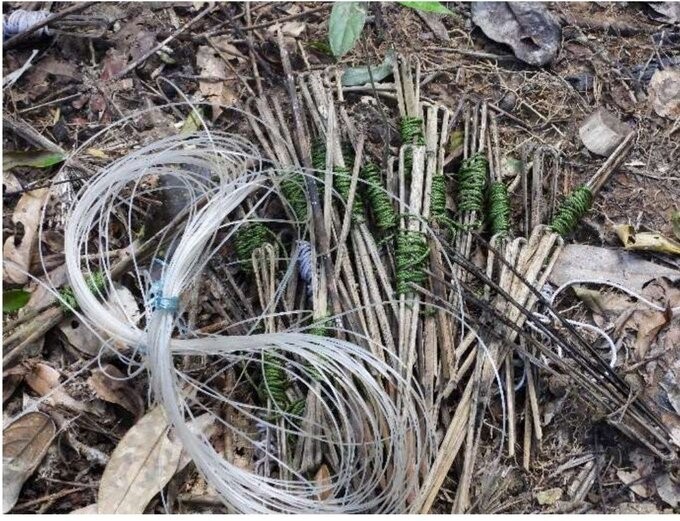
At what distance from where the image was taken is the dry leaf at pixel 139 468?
179 cm

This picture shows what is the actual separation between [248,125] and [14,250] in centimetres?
84

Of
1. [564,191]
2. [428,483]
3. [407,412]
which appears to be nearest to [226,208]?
[407,412]

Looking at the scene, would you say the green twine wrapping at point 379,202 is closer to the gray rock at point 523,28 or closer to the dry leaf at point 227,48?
the dry leaf at point 227,48

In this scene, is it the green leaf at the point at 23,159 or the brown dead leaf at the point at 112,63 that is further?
the brown dead leaf at the point at 112,63

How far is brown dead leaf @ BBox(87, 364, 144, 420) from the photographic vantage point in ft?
6.34

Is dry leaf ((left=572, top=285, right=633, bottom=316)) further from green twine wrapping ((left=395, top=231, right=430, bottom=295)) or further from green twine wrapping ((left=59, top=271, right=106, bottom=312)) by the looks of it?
green twine wrapping ((left=59, top=271, right=106, bottom=312))

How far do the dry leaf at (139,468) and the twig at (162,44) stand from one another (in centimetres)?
126

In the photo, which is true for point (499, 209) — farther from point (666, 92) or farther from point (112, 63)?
point (112, 63)

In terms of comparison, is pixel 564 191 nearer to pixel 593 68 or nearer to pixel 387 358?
pixel 593 68

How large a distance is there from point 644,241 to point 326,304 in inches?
40.9

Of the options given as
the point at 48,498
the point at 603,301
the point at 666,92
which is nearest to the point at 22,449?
the point at 48,498

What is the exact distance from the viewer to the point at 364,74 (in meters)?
2.44

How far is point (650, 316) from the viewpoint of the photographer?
206cm

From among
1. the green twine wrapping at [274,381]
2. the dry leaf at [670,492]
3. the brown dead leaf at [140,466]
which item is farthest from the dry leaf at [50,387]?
the dry leaf at [670,492]
